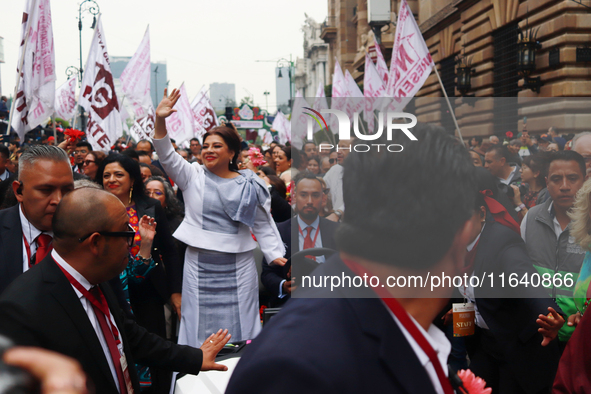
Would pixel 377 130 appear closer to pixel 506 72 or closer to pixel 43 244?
pixel 43 244

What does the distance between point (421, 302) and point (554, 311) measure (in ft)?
6.78

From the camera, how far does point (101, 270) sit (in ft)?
7.86

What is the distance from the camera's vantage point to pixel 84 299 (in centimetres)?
235

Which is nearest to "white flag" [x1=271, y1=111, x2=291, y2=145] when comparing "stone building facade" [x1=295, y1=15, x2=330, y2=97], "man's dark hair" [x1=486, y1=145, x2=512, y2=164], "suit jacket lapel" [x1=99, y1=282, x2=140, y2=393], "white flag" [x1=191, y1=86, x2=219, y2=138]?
"white flag" [x1=191, y1=86, x2=219, y2=138]

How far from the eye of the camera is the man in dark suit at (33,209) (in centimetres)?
296

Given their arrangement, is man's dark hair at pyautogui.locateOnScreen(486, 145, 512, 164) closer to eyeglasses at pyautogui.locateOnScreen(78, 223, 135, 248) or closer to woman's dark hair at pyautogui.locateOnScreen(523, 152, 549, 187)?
woman's dark hair at pyautogui.locateOnScreen(523, 152, 549, 187)

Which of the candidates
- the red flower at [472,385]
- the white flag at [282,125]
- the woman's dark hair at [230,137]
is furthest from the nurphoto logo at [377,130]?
the white flag at [282,125]

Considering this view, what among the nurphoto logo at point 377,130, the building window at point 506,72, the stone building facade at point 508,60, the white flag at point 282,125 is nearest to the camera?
the nurphoto logo at point 377,130

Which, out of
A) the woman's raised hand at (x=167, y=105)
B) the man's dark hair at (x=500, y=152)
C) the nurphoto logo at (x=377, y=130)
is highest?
the woman's raised hand at (x=167, y=105)

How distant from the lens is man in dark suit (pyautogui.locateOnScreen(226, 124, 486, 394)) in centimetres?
122

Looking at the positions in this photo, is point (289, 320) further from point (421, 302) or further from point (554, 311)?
point (554, 311)

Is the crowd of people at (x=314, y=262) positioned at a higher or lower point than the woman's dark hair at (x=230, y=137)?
lower

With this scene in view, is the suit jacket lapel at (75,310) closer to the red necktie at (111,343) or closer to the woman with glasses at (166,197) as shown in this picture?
the red necktie at (111,343)

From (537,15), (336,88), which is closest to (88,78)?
(336,88)
